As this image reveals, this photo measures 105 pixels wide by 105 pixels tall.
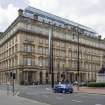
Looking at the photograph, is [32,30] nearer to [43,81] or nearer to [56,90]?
[43,81]

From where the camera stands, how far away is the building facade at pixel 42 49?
9694cm

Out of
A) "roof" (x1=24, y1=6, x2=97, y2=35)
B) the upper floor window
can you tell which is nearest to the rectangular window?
the upper floor window

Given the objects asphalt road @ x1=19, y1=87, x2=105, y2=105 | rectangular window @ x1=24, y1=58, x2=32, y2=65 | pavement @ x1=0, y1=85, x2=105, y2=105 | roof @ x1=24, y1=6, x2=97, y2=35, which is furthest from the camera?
roof @ x1=24, y1=6, x2=97, y2=35

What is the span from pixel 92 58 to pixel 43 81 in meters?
36.9

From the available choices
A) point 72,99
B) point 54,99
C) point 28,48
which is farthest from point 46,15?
point 72,99

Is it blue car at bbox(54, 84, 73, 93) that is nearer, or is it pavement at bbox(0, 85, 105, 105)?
pavement at bbox(0, 85, 105, 105)

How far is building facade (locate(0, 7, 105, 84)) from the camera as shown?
9694cm

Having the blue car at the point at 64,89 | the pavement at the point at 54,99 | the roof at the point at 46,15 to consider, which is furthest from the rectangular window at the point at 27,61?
the pavement at the point at 54,99

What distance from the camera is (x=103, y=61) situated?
141 meters

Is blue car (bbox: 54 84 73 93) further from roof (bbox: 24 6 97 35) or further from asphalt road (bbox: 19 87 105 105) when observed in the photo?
roof (bbox: 24 6 97 35)

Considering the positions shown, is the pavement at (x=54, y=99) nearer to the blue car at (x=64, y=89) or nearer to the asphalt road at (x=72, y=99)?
the asphalt road at (x=72, y=99)

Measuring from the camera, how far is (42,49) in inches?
4060

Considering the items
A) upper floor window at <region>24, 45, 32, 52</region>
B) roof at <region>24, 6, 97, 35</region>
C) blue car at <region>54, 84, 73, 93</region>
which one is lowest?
blue car at <region>54, 84, 73, 93</region>

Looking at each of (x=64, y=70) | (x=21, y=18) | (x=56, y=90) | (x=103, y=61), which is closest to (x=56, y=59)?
(x=64, y=70)
